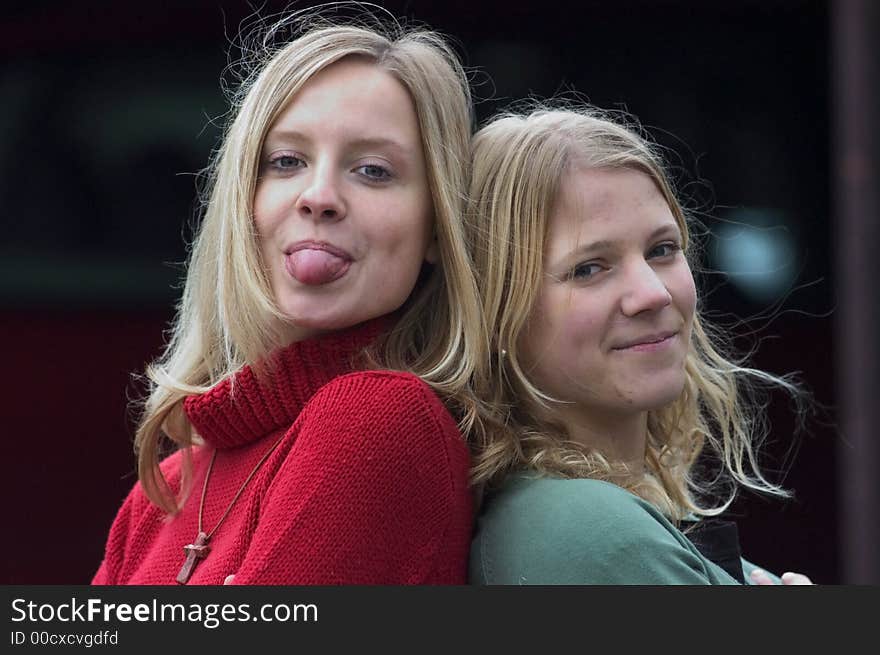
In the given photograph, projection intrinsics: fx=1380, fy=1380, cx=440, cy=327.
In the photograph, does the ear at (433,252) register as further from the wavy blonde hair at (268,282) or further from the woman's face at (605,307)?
the woman's face at (605,307)

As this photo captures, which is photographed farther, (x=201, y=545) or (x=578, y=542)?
(x=201, y=545)

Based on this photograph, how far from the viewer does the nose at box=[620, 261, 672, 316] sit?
6.27 ft

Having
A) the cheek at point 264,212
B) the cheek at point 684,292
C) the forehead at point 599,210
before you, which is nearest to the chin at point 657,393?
the cheek at point 684,292

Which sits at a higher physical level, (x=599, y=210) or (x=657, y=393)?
(x=599, y=210)

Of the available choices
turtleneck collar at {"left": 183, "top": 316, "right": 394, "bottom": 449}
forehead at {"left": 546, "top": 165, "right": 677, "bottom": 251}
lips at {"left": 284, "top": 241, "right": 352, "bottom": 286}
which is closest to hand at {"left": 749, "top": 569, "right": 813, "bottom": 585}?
forehead at {"left": 546, "top": 165, "right": 677, "bottom": 251}

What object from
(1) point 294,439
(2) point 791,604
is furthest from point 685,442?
(1) point 294,439

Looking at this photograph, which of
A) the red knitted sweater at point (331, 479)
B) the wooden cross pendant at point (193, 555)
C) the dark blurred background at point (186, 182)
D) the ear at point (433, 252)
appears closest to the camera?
the red knitted sweater at point (331, 479)

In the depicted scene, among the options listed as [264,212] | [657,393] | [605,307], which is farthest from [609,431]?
[264,212]

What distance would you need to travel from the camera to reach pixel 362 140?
6.25 ft

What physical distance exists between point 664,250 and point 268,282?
58 cm

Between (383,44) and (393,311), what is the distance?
0.39m

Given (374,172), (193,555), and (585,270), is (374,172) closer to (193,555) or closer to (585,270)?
(585,270)

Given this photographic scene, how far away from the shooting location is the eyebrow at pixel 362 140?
75.1 inches

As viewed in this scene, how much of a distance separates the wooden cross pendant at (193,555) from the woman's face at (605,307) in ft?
1.69
